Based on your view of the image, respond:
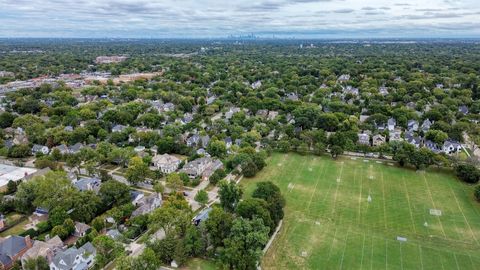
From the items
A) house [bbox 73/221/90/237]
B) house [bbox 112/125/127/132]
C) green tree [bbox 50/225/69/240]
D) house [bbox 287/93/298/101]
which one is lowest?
house [bbox 73/221/90/237]

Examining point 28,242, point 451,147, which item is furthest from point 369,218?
point 28,242

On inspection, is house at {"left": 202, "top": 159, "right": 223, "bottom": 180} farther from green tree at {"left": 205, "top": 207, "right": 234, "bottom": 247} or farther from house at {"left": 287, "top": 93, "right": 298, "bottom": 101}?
house at {"left": 287, "top": 93, "right": 298, "bottom": 101}

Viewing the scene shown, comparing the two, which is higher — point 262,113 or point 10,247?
point 262,113

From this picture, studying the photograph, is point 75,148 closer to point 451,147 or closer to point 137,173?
point 137,173

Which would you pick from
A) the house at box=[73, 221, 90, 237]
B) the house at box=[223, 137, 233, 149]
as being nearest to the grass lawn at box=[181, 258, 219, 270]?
the house at box=[73, 221, 90, 237]

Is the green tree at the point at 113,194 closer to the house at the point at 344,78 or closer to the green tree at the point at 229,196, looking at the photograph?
the green tree at the point at 229,196

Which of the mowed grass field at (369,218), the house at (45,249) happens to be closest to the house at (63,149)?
the house at (45,249)
